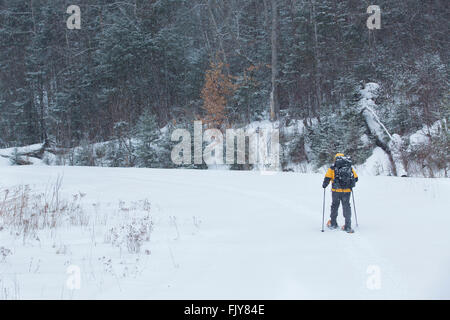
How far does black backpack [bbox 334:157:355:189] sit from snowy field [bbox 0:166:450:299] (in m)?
0.93

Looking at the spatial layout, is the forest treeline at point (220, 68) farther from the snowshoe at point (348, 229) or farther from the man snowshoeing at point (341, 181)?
the snowshoe at point (348, 229)

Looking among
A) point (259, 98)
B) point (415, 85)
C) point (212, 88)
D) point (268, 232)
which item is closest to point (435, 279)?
point (268, 232)

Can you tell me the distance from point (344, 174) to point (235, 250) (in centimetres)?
286

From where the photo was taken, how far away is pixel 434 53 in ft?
69.3

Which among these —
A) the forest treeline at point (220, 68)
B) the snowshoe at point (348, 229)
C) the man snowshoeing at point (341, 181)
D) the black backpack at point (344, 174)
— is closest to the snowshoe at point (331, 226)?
the man snowshoeing at point (341, 181)

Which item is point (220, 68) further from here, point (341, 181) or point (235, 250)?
point (235, 250)

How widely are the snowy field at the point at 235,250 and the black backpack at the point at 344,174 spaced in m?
0.93

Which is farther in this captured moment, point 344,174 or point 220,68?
point 220,68

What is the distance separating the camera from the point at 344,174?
23.6ft

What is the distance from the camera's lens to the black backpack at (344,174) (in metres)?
7.19

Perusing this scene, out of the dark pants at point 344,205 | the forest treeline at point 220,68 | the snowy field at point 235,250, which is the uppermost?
the forest treeline at point 220,68

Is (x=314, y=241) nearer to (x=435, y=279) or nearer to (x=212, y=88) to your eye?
(x=435, y=279)

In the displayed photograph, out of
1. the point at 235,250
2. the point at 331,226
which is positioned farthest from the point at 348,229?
the point at 235,250
